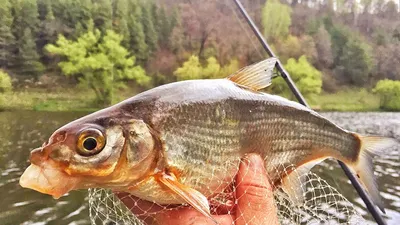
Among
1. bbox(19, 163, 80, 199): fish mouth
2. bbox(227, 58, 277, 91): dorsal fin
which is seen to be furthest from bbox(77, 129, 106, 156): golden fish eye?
bbox(227, 58, 277, 91): dorsal fin

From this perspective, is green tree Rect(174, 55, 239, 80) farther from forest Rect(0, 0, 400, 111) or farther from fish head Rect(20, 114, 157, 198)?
fish head Rect(20, 114, 157, 198)

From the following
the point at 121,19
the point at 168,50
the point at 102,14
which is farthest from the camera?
the point at 168,50

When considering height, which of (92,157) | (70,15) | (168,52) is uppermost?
(70,15)

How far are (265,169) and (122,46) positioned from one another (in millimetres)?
49207

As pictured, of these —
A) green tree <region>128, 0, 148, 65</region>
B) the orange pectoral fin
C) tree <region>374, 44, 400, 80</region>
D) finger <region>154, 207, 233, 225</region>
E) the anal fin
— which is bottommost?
tree <region>374, 44, 400, 80</region>

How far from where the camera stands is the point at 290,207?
304cm

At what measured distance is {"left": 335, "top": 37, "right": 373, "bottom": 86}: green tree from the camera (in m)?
52.8

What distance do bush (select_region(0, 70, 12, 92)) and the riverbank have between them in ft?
2.29

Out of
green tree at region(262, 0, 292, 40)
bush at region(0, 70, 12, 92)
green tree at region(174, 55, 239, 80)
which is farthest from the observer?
green tree at region(262, 0, 292, 40)

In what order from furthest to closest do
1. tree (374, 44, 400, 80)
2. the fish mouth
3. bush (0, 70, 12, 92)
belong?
1. tree (374, 44, 400, 80)
2. bush (0, 70, 12, 92)
3. the fish mouth

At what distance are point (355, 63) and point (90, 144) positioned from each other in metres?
55.5

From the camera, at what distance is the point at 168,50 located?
54656 mm

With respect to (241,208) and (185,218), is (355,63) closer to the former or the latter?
(241,208)

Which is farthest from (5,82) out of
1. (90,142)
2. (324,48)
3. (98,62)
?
(90,142)
